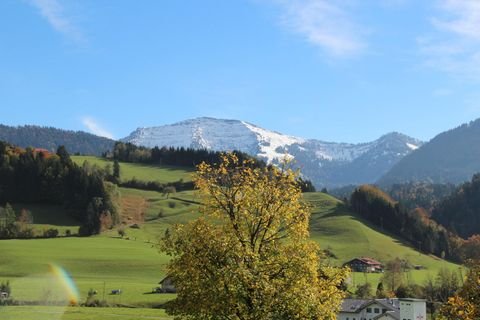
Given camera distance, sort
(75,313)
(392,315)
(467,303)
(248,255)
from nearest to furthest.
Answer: (248,255) → (467,303) → (75,313) → (392,315)

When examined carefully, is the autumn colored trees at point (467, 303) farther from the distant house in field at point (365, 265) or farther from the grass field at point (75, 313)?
the distant house in field at point (365, 265)

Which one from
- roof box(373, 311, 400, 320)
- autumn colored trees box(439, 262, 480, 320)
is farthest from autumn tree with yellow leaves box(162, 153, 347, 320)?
roof box(373, 311, 400, 320)

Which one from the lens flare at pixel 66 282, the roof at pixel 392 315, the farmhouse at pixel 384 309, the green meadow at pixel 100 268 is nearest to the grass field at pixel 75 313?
the green meadow at pixel 100 268

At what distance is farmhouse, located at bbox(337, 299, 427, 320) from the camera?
96.8 m

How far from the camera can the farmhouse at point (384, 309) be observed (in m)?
96.8

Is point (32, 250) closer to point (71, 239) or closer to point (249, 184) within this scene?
point (71, 239)

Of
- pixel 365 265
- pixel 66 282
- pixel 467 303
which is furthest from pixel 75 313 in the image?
pixel 365 265

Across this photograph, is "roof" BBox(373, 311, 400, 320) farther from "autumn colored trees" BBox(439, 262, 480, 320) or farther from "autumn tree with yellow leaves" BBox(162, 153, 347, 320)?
"autumn tree with yellow leaves" BBox(162, 153, 347, 320)

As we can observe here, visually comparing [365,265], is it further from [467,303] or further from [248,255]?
[248,255]

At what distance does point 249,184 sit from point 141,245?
492ft

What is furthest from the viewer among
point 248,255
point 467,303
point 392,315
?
point 392,315

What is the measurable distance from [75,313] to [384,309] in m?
50.6

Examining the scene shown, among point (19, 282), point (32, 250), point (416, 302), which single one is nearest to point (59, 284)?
point (19, 282)

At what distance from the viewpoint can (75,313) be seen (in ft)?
277
